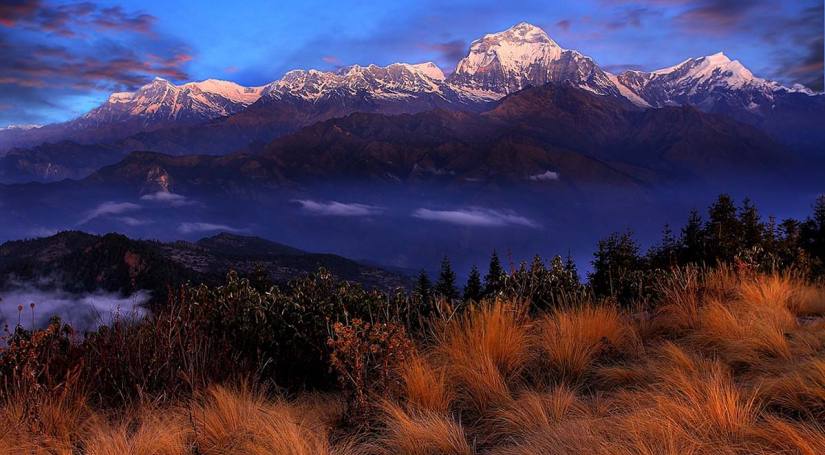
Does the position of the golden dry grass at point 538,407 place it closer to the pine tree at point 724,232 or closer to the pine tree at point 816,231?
the pine tree at point 724,232

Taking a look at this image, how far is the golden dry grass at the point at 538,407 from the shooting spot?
3559mm

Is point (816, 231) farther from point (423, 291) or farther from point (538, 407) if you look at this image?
point (538, 407)

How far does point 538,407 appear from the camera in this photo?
4.30 metres

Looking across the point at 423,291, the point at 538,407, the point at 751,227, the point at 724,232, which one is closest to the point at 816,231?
the point at 751,227

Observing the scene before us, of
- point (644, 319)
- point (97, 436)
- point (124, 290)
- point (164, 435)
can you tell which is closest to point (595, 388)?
point (644, 319)

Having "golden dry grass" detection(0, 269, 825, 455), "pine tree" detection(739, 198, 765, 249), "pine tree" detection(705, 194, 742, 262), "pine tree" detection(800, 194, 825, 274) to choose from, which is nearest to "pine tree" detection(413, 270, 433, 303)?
"golden dry grass" detection(0, 269, 825, 455)

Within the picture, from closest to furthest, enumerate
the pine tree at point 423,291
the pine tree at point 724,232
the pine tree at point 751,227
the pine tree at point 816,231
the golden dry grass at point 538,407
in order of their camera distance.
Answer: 1. the golden dry grass at point 538,407
2. the pine tree at point 423,291
3. the pine tree at point 724,232
4. the pine tree at point 751,227
5. the pine tree at point 816,231

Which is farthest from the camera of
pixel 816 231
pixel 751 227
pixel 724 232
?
pixel 816 231

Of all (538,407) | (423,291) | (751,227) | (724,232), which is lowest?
(423,291)

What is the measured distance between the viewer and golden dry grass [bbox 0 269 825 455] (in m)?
3.56

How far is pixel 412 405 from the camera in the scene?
15.9ft

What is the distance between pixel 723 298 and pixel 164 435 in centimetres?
807

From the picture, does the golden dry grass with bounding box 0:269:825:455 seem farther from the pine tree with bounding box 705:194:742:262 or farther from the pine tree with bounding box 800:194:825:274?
the pine tree with bounding box 800:194:825:274

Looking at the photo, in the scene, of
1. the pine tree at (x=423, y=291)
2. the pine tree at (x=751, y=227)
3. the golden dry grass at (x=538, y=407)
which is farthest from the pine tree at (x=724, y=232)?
the pine tree at (x=423, y=291)
